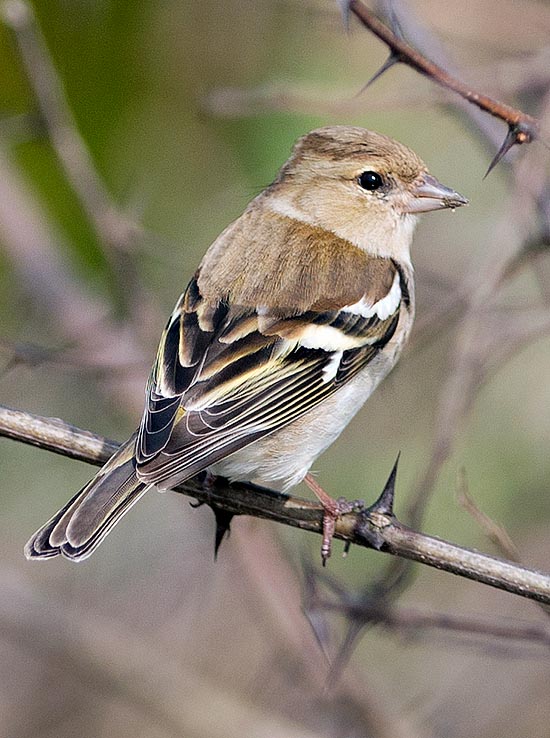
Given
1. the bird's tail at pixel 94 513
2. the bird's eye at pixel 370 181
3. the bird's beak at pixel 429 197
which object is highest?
the bird's eye at pixel 370 181

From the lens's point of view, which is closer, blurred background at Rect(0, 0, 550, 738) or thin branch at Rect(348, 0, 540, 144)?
thin branch at Rect(348, 0, 540, 144)

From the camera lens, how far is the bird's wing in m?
3.66

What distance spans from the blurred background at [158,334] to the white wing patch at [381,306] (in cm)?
27

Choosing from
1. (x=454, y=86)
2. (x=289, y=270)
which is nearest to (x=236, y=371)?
(x=289, y=270)

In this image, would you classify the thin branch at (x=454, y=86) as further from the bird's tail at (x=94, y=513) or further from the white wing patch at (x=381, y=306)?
the bird's tail at (x=94, y=513)

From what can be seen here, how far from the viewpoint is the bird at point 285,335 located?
3672mm

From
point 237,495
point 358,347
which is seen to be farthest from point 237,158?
point 237,495

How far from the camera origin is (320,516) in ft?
12.0

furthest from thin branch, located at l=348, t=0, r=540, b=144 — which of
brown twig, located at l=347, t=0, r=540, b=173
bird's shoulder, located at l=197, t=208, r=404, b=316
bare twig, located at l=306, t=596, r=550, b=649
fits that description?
bare twig, located at l=306, t=596, r=550, b=649

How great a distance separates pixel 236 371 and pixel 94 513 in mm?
705

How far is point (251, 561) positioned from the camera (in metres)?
4.95

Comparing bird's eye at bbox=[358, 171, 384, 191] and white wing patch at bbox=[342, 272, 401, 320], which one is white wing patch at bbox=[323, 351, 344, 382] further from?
bird's eye at bbox=[358, 171, 384, 191]

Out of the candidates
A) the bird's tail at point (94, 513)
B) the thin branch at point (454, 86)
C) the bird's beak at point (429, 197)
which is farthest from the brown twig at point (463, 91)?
the bird's tail at point (94, 513)

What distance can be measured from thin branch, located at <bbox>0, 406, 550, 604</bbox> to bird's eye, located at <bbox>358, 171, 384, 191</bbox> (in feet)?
4.92
